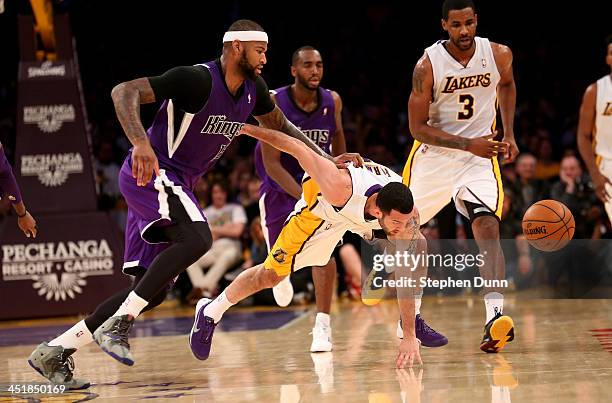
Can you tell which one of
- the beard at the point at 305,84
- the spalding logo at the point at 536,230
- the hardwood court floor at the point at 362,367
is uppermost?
the beard at the point at 305,84

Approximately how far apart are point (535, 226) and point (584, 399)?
262 cm

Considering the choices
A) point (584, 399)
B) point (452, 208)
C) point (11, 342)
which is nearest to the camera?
point (584, 399)

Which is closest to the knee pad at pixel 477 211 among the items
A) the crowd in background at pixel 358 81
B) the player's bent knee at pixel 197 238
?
the player's bent knee at pixel 197 238

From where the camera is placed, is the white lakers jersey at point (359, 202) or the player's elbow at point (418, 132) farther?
the player's elbow at point (418, 132)

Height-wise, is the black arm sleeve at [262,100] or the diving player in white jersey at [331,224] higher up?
the black arm sleeve at [262,100]

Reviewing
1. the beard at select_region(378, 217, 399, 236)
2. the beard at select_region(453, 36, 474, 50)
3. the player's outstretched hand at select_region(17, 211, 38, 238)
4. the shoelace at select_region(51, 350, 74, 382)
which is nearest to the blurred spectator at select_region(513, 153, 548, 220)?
the beard at select_region(453, 36, 474, 50)

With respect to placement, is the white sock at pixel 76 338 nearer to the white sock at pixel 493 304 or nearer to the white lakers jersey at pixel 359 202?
the white lakers jersey at pixel 359 202

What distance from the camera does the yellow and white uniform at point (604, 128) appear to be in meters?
7.45

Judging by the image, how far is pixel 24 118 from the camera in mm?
9891

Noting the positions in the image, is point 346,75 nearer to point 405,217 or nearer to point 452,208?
point 452,208

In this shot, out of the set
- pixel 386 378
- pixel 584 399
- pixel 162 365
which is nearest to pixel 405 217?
pixel 386 378

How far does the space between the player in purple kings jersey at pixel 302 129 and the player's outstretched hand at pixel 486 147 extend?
1351 millimetres

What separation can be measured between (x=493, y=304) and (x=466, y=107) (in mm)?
1320

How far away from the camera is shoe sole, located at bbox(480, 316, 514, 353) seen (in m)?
5.80
